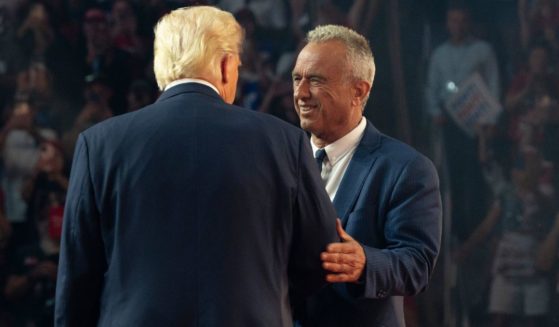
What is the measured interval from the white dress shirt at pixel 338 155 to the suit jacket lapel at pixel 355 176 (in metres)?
0.04

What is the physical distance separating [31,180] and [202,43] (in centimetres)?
460

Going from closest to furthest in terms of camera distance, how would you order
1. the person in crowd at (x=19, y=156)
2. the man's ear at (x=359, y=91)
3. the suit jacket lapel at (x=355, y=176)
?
the suit jacket lapel at (x=355, y=176), the man's ear at (x=359, y=91), the person in crowd at (x=19, y=156)

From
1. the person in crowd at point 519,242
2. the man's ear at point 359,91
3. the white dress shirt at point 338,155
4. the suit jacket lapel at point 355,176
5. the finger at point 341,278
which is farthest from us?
the person in crowd at point 519,242

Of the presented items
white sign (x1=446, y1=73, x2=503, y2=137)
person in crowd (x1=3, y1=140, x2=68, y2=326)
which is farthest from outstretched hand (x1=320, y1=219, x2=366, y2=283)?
white sign (x1=446, y1=73, x2=503, y2=137)

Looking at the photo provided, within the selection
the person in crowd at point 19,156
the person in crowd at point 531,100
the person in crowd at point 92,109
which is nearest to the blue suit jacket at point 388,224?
the person in crowd at point 92,109

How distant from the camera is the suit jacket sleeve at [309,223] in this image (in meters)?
2.69

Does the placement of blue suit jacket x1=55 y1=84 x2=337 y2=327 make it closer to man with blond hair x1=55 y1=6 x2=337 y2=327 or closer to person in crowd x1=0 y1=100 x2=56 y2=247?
man with blond hair x1=55 y1=6 x2=337 y2=327

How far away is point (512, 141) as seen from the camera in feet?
24.9

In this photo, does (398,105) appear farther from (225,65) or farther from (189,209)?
(189,209)

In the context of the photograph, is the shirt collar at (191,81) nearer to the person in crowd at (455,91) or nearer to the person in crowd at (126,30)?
the person in crowd at (126,30)

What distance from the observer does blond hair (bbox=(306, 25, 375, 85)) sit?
3.48m

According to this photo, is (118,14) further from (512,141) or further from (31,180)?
(512,141)

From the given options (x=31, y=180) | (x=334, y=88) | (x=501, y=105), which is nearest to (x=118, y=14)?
(x=31, y=180)

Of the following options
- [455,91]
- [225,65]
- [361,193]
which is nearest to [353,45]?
[361,193]
